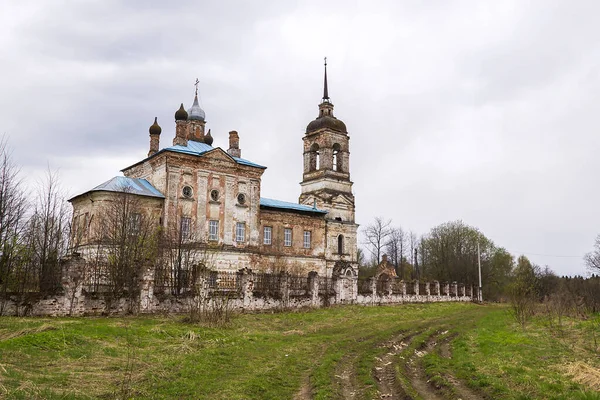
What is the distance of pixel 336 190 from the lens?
3997 cm

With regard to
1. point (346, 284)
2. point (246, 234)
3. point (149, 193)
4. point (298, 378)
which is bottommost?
point (298, 378)

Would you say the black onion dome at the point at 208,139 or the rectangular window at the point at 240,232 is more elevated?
the black onion dome at the point at 208,139

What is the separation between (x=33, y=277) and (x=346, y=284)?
49.1ft

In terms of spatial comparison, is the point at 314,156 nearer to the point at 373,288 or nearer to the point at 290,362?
the point at 373,288

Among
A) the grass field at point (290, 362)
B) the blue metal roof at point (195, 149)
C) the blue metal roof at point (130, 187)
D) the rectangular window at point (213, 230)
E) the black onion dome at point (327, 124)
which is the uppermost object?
the black onion dome at point (327, 124)

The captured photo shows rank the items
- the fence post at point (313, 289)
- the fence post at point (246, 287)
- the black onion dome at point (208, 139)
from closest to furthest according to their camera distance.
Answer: the fence post at point (246, 287) → the fence post at point (313, 289) → the black onion dome at point (208, 139)

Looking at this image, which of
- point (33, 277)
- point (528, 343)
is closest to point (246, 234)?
point (33, 277)

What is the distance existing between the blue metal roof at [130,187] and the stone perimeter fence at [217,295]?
8772mm

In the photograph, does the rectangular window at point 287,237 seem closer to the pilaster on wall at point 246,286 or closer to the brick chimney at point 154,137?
the brick chimney at point 154,137

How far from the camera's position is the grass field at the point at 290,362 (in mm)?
7801

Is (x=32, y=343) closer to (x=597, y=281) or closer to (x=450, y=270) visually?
(x=597, y=281)

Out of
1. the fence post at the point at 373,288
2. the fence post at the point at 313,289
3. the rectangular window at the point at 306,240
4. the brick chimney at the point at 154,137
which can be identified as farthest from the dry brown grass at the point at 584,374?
the brick chimney at the point at 154,137

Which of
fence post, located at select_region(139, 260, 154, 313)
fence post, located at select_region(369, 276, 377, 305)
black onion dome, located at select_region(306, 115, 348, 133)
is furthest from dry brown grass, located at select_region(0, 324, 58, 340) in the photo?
black onion dome, located at select_region(306, 115, 348, 133)

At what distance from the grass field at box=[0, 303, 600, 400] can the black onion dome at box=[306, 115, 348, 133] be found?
25.6m
